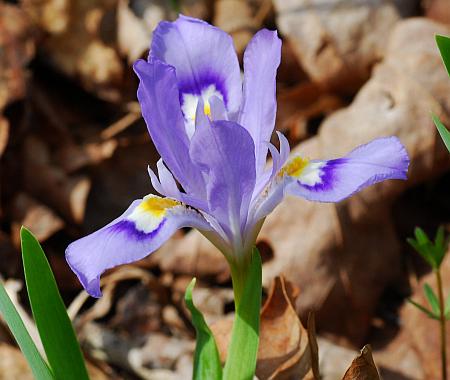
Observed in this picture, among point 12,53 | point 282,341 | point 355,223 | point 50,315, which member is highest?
point 50,315

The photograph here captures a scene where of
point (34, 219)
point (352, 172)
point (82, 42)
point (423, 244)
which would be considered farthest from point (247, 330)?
point (82, 42)

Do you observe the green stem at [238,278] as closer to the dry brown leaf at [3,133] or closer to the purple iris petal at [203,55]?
the purple iris petal at [203,55]

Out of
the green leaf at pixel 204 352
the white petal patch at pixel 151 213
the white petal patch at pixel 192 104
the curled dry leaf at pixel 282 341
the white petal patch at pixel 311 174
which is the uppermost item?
the white petal patch at pixel 192 104

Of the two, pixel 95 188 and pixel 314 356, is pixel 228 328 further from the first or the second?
pixel 95 188

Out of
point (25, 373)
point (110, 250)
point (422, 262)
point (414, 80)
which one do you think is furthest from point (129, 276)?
point (110, 250)

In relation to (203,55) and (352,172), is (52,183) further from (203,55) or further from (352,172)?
(352,172)

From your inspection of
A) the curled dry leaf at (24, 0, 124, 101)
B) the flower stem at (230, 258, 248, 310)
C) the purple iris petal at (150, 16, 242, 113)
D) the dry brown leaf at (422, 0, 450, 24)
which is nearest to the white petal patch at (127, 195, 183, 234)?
the flower stem at (230, 258, 248, 310)

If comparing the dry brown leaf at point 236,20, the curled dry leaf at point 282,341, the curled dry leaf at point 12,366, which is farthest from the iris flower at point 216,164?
the dry brown leaf at point 236,20
